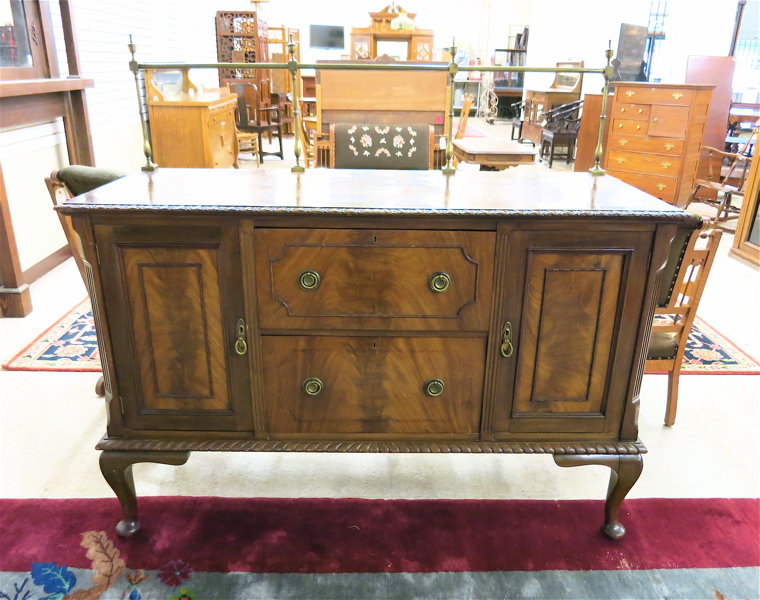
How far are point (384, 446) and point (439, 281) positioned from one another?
0.54 metres

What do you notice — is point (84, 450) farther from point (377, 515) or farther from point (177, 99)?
point (177, 99)

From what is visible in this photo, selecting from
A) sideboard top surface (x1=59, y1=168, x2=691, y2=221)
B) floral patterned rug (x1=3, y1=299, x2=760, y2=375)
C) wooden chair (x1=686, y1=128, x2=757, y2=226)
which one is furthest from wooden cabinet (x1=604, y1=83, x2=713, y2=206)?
sideboard top surface (x1=59, y1=168, x2=691, y2=221)

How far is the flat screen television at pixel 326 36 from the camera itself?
45.3ft

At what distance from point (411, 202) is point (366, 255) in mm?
195

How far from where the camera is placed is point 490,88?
1462 centimetres

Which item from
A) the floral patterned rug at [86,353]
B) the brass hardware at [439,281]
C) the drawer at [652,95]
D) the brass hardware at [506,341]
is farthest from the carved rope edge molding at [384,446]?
the drawer at [652,95]

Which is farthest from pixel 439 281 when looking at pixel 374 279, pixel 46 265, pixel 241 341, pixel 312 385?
pixel 46 265

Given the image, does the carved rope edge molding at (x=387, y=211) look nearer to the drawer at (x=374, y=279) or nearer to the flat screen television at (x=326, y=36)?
the drawer at (x=374, y=279)

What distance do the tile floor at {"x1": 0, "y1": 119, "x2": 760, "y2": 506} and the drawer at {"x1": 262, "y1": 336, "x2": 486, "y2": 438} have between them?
436 mm

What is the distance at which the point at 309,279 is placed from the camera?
1.59 metres

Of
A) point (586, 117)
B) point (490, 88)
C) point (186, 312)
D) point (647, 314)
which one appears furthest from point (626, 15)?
point (186, 312)

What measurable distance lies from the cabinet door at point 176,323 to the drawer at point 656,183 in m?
5.42

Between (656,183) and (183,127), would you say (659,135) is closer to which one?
(656,183)

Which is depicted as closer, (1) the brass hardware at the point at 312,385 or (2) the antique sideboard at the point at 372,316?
(2) the antique sideboard at the point at 372,316
